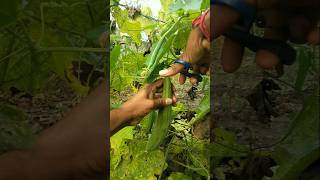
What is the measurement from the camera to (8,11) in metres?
1.60

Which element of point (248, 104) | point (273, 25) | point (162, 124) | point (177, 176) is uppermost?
point (273, 25)

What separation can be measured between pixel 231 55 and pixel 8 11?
67 cm

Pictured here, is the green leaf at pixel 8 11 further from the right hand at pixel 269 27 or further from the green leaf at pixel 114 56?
the right hand at pixel 269 27

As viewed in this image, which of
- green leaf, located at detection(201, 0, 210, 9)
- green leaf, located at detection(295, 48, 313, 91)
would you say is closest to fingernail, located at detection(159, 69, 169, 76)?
green leaf, located at detection(201, 0, 210, 9)

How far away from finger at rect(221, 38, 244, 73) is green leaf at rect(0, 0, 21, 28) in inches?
24.8

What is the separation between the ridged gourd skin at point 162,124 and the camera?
1565 millimetres

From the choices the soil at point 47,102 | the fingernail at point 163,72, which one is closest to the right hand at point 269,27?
the fingernail at point 163,72

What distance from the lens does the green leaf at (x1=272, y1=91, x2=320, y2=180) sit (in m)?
1.37

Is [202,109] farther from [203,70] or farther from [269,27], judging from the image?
[269,27]

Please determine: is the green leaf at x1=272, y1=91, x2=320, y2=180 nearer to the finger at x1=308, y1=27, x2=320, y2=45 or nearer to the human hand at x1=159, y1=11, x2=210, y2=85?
the finger at x1=308, y1=27, x2=320, y2=45

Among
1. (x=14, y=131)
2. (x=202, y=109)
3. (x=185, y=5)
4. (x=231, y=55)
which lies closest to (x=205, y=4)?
(x=185, y=5)

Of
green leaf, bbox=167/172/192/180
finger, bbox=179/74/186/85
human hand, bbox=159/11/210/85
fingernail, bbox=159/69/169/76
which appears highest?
human hand, bbox=159/11/210/85

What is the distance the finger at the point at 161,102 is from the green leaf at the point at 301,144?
340 millimetres

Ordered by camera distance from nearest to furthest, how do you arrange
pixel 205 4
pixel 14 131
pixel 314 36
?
1. pixel 314 36
2. pixel 205 4
3. pixel 14 131
